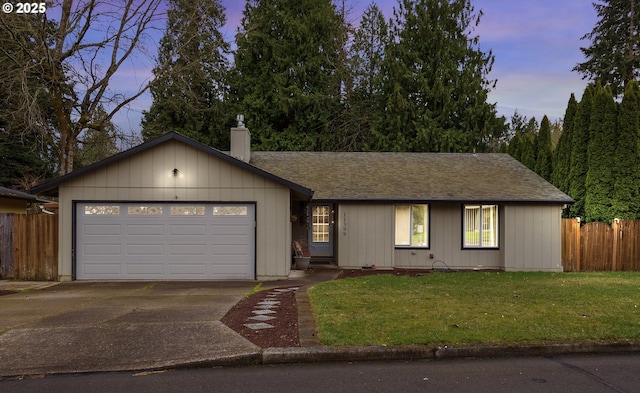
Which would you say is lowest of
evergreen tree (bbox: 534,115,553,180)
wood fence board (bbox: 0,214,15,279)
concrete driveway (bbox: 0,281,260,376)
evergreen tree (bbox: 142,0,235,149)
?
concrete driveway (bbox: 0,281,260,376)

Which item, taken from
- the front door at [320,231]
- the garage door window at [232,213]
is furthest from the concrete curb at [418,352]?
the front door at [320,231]

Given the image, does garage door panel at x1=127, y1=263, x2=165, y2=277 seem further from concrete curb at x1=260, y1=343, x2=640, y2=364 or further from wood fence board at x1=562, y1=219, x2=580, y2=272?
wood fence board at x1=562, y1=219, x2=580, y2=272

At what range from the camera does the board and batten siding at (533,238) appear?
1574 cm

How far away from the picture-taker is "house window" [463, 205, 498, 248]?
16188mm

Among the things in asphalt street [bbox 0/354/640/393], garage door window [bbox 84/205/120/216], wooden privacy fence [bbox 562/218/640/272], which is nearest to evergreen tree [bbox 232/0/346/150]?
garage door window [bbox 84/205/120/216]

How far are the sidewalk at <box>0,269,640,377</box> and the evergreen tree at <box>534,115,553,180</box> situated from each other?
1727 centimetres

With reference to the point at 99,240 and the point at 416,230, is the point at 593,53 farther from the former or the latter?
the point at 99,240

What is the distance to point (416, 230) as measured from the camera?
1630cm

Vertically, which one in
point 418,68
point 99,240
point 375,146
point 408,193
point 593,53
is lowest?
point 99,240

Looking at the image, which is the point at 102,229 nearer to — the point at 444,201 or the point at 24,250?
the point at 24,250

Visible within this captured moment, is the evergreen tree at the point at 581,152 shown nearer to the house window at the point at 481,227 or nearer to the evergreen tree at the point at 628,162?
the evergreen tree at the point at 628,162

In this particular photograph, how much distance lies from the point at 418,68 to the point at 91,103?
60.7 ft

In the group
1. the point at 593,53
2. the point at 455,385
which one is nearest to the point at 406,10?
the point at 593,53

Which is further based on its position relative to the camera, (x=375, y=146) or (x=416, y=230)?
(x=375, y=146)
